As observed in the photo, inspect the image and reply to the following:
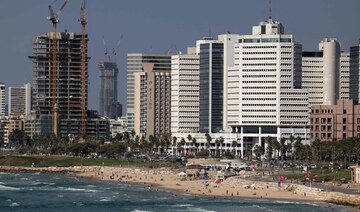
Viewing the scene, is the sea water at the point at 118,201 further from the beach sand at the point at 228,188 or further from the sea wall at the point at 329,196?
the beach sand at the point at 228,188

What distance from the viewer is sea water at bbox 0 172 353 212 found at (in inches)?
5320

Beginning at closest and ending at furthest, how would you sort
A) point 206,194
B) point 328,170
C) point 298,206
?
point 298,206, point 206,194, point 328,170

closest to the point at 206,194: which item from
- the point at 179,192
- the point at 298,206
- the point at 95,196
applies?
the point at 179,192

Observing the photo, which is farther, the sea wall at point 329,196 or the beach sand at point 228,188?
the beach sand at point 228,188

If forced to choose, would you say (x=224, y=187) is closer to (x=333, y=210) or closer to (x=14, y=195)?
(x=14, y=195)

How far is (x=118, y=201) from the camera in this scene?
151 meters

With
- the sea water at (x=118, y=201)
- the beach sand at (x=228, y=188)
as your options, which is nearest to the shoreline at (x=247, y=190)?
the beach sand at (x=228, y=188)

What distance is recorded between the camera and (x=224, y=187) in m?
172

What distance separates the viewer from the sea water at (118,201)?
135125 millimetres

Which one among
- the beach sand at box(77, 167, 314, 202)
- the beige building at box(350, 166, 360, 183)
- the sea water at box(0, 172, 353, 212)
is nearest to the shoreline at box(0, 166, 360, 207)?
the beach sand at box(77, 167, 314, 202)

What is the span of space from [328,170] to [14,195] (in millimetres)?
57983

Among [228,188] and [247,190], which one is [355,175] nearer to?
[247,190]

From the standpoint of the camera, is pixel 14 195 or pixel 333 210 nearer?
pixel 333 210

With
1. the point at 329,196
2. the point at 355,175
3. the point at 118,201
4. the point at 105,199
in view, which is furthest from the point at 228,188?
the point at 329,196
